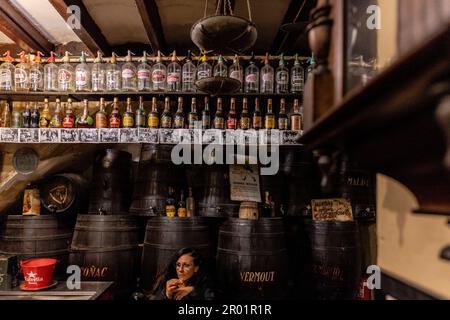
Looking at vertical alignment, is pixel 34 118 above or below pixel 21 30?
below

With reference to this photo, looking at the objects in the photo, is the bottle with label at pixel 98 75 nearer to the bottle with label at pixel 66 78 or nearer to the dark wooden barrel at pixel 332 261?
the bottle with label at pixel 66 78

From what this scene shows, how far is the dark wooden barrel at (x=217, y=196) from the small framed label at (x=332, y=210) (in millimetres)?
766

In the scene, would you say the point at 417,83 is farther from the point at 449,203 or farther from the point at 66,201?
the point at 66,201

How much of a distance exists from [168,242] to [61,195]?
4.32 ft

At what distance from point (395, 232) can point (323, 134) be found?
1.08m

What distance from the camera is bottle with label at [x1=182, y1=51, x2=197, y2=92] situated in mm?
3711

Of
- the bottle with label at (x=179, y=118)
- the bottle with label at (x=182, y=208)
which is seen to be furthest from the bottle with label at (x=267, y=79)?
the bottle with label at (x=182, y=208)

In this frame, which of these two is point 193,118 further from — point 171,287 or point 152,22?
point 171,287

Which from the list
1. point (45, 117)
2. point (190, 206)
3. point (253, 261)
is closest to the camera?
point (253, 261)

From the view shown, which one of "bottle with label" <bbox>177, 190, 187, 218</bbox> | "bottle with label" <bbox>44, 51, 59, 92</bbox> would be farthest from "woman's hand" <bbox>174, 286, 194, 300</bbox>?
"bottle with label" <bbox>44, 51, 59, 92</bbox>

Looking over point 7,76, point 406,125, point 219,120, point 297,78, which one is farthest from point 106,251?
point 406,125

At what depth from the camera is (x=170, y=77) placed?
3.70 meters

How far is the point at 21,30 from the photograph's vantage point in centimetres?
370

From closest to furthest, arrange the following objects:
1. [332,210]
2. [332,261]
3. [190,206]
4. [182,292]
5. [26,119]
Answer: [182,292], [332,261], [332,210], [190,206], [26,119]
